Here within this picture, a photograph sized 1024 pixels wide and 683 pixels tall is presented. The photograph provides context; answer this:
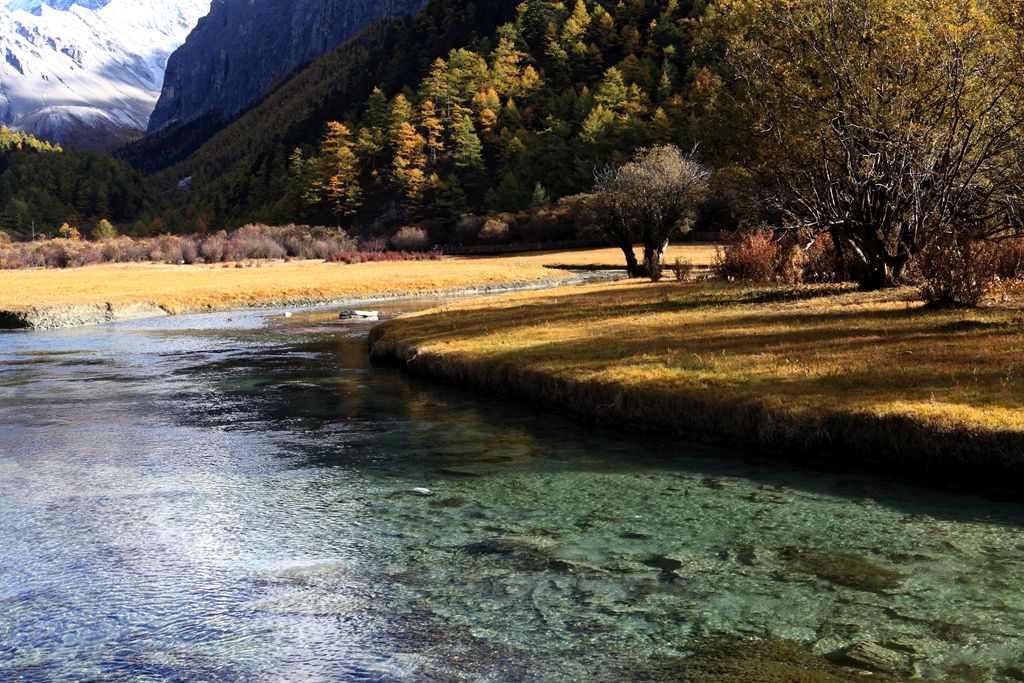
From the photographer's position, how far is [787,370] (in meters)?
19.3

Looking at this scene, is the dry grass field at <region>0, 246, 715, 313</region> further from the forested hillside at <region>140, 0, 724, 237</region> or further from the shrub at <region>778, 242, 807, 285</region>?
the forested hillside at <region>140, 0, 724, 237</region>

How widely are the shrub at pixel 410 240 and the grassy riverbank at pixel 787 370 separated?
102m

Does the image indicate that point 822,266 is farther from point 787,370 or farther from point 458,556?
point 458,556

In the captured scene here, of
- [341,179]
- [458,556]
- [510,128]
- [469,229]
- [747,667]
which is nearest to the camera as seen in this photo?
[747,667]

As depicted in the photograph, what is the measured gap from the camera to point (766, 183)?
119ft

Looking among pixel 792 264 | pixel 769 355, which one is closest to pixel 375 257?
pixel 792 264

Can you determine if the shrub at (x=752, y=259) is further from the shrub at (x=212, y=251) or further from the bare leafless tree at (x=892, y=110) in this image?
the shrub at (x=212, y=251)

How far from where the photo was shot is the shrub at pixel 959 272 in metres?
25.4

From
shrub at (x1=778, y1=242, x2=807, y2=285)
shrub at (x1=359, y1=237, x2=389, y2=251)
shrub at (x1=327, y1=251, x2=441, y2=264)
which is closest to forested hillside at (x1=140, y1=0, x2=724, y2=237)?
shrub at (x1=359, y1=237, x2=389, y2=251)

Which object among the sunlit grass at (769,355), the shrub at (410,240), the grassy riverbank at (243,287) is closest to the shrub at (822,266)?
the sunlit grass at (769,355)

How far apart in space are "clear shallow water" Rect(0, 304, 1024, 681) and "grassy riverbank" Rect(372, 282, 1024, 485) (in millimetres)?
1071

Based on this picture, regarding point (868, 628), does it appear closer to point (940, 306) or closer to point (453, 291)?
point (940, 306)

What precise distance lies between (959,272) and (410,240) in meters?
115

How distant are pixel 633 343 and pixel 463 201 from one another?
425 feet
